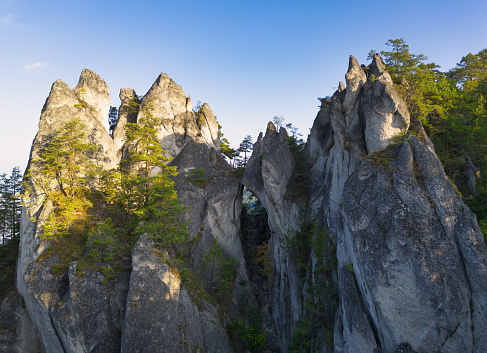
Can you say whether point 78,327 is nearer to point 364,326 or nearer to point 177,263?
point 177,263

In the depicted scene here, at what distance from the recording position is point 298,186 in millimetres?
28062

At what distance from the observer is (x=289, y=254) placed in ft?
85.2

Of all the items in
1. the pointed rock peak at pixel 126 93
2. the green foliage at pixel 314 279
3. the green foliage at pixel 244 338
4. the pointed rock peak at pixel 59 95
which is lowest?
the green foliage at pixel 244 338

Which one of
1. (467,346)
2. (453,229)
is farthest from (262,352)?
(453,229)

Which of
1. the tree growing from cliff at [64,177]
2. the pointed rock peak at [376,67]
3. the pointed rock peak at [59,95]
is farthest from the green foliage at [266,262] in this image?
the pointed rock peak at [59,95]

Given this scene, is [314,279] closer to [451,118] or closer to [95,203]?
[451,118]

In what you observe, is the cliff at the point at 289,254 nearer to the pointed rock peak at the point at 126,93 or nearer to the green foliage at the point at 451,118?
the pointed rock peak at the point at 126,93

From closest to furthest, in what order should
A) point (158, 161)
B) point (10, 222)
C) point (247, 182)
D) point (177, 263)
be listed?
point (177, 263) → point (158, 161) → point (247, 182) → point (10, 222)

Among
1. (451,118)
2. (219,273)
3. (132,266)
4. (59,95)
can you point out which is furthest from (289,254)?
(59,95)

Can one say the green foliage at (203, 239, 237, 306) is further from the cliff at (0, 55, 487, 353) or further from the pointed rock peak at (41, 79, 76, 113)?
the pointed rock peak at (41, 79, 76, 113)

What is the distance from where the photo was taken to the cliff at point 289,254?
14.1m

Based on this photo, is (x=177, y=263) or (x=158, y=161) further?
(x=158, y=161)

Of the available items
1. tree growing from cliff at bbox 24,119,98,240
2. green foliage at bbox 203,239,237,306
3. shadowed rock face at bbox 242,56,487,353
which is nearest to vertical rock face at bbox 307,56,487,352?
shadowed rock face at bbox 242,56,487,353

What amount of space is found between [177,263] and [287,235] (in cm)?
1025
